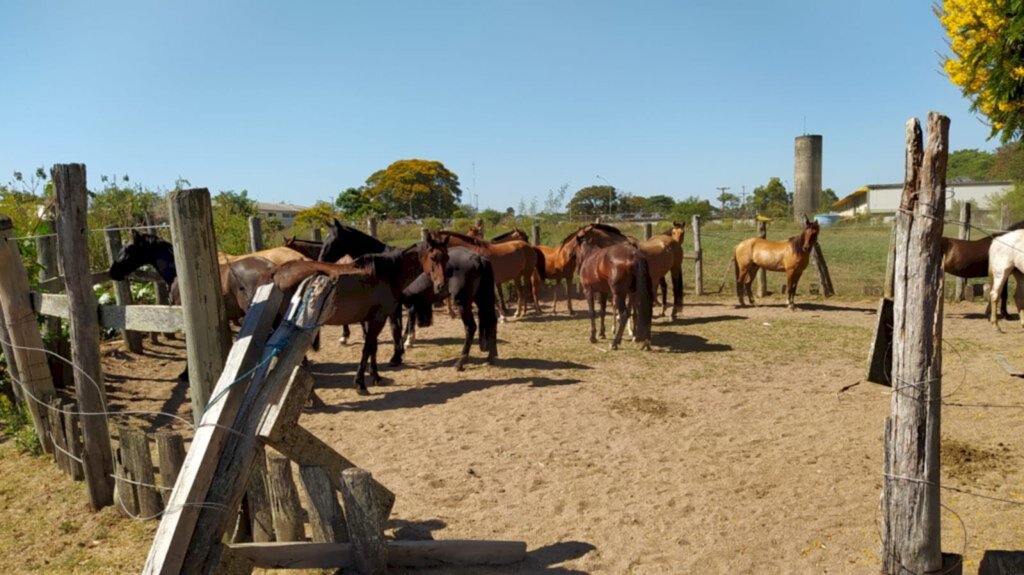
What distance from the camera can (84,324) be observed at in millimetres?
4176

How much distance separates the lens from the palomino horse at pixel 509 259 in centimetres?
1242

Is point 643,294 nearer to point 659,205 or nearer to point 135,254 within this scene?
point 135,254

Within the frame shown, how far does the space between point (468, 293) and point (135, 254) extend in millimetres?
4259

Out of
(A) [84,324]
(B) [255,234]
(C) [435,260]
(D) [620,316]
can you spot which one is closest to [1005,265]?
(D) [620,316]

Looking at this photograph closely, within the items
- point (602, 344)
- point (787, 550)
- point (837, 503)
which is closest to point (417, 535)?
point (787, 550)

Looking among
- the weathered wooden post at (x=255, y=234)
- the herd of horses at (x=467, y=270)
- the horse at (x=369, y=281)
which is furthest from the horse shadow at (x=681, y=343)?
the weathered wooden post at (x=255, y=234)

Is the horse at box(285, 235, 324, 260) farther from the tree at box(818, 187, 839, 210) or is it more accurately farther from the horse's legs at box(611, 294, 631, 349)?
the tree at box(818, 187, 839, 210)

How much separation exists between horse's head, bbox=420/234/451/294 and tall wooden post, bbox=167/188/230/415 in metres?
5.18

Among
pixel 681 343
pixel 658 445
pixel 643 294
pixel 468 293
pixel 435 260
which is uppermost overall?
pixel 435 260

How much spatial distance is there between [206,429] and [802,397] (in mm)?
6542

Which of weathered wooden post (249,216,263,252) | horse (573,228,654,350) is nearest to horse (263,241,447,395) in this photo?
horse (573,228,654,350)

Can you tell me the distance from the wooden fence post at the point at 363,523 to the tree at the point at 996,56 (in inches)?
328

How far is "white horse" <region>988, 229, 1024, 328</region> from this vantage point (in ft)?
33.8

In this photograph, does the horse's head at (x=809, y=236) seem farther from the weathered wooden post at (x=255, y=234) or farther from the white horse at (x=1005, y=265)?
the weathered wooden post at (x=255, y=234)
